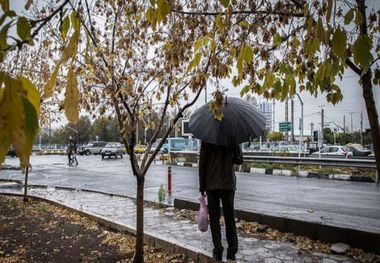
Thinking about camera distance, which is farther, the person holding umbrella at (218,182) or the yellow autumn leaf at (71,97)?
the person holding umbrella at (218,182)

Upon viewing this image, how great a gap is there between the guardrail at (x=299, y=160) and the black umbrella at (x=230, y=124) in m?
12.8

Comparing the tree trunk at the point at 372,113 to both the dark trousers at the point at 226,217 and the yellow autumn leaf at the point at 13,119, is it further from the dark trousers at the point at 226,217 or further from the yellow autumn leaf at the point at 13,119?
the yellow autumn leaf at the point at 13,119

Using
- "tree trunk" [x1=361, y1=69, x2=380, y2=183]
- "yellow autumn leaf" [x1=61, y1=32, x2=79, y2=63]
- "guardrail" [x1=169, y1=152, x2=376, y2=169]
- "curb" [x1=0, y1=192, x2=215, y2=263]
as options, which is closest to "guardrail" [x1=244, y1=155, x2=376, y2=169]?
"guardrail" [x1=169, y1=152, x2=376, y2=169]

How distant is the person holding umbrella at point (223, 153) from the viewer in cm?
477

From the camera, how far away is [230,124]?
15.8 feet

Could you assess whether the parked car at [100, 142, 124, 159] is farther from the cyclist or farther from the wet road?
the wet road

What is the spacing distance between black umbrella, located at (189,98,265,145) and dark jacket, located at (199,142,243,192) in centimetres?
24

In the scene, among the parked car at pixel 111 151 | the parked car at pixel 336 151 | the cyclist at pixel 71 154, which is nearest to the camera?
the cyclist at pixel 71 154

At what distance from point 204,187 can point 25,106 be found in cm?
415

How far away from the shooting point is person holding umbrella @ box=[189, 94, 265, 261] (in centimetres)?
477

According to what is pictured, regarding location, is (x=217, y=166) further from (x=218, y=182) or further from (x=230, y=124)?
(x=230, y=124)

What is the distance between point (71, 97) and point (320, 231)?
5467 mm

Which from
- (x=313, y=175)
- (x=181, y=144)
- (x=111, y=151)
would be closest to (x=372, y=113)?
(x=313, y=175)

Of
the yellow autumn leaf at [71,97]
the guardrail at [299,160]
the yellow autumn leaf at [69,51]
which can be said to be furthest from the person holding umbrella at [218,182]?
the guardrail at [299,160]
